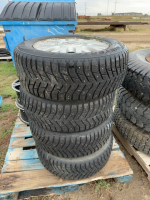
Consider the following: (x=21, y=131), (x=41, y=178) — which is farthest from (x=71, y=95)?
(x=21, y=131)

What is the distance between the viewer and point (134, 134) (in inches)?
80.7

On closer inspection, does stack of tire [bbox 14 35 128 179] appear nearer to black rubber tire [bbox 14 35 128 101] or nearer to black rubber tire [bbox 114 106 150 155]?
black rubber tire [bbox 14 35 128 101]

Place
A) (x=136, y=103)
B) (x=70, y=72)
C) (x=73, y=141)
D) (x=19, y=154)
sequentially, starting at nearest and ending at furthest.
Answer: (x=70, y=72) < (x=73, y=141) < (x=136, y=103) < (x=19, y=154)

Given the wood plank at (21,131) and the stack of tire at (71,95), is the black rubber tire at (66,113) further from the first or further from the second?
the wood plank at (21,131)

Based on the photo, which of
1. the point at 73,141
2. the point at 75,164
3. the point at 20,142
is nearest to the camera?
the point at 73,141

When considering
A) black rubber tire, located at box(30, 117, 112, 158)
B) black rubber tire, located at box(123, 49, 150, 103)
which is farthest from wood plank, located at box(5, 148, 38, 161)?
black rubber tire, located at box(123, 49, 150, 103)

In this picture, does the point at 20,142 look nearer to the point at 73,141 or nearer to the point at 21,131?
the point at 21,131

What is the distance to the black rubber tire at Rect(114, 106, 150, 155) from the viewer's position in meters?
1.96

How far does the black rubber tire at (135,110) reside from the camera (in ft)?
5.90

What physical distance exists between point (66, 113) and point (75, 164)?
0.67 metres

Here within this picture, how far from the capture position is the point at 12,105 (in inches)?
137

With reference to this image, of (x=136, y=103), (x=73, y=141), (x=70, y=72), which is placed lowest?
(x=73, y=141)

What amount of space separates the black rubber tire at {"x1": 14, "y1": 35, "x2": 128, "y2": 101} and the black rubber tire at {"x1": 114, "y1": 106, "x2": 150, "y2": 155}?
3.36ft

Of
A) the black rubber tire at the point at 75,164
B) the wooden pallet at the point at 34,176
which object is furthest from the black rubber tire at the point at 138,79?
the wooden pallet at the point at 34,176
